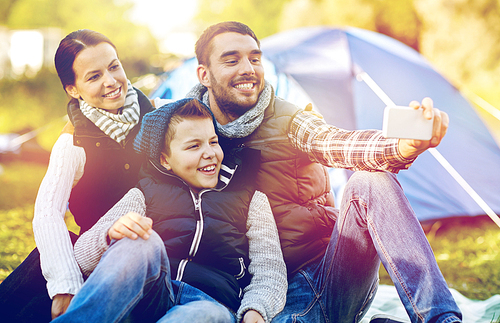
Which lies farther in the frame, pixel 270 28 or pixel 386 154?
pixel 270 28

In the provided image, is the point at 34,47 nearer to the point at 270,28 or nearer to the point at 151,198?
the point at 151,198

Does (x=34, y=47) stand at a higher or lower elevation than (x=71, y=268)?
higher

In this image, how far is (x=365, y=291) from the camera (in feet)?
4.44

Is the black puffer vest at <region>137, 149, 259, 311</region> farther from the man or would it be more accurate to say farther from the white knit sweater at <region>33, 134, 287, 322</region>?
the man

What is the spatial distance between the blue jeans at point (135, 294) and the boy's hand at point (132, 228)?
0.02m

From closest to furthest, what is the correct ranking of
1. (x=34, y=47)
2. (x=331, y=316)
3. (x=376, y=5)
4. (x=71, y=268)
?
(x=71, y=268)
(x=331, y=316)
(x=34, y=47)
(x=376, y=5)

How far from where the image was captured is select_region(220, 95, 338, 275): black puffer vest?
5.03 feet

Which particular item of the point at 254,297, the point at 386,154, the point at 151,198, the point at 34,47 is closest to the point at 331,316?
the point at 254,297

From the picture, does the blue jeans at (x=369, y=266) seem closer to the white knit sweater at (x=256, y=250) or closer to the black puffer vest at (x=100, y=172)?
the white knit sweater at (x=256, y=250)

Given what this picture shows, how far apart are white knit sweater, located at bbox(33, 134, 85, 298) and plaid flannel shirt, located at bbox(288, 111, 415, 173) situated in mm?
836

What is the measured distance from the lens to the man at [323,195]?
115cm

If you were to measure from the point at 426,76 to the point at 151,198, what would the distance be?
2.50 m

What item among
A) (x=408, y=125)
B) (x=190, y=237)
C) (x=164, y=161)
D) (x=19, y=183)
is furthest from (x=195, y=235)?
(x=19, y=183)

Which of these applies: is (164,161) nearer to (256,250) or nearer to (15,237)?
(256,250)
